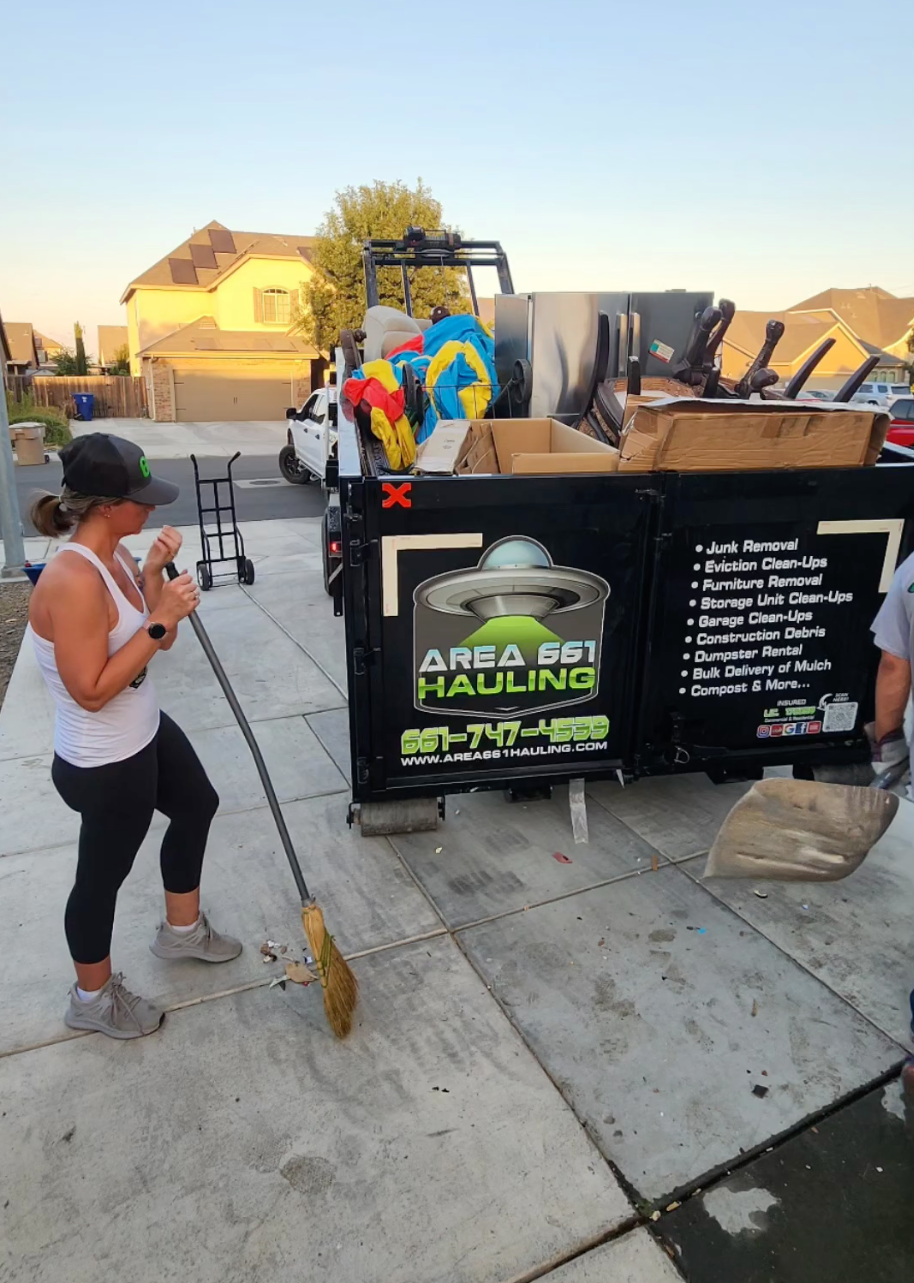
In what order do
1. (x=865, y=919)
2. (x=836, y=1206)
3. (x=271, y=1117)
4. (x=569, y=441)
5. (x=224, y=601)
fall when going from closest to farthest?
(x=836, y=1206) < (x=271, y=1117) < (x=865, y=919) < (x=569, y=441) < (x=224, y=601)

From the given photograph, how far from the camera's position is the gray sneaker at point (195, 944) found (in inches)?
120

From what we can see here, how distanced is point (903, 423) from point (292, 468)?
12075mm

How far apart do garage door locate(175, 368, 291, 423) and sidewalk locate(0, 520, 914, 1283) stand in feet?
104

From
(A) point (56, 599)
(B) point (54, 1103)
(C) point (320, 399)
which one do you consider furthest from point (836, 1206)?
(C) point (320, 399)

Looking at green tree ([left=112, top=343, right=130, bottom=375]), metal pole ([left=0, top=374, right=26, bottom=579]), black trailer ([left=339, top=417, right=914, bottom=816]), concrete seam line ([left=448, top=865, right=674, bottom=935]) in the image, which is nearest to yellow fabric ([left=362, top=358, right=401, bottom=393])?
black trailer ([left=339, top=417, right=914, bottom=816])

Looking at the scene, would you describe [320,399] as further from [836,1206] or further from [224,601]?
[836,1206]

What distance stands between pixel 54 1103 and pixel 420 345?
16.1 ft

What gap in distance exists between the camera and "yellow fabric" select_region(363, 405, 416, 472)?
431cm

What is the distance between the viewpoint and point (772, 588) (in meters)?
3.65

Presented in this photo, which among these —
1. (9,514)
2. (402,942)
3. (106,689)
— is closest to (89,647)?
(106,689)

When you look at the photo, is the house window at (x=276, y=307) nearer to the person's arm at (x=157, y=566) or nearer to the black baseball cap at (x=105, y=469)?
the person's arm at (x=157, y=566)

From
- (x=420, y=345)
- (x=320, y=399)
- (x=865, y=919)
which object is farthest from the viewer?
(x=320, y=399)

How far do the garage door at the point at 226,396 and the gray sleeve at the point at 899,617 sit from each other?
3326 centimetres

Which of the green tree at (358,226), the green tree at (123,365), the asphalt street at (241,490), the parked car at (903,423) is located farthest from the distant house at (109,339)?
the parked car at (903,423)
